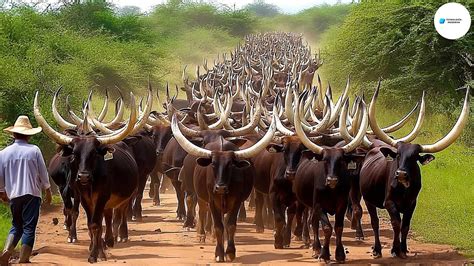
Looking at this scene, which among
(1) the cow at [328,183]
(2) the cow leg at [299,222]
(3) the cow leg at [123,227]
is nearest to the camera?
(1) the cow at [328,183]

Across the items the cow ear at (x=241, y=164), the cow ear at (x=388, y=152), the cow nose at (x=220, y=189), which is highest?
the cow ear at (x=388, y=152)

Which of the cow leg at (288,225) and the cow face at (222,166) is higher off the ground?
the cow face at (222,166)

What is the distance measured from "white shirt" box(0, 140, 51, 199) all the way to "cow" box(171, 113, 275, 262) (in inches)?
71.7

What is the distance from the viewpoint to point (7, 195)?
9258mm

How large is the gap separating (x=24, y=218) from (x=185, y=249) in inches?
100

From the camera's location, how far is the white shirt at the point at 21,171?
30.0 ft

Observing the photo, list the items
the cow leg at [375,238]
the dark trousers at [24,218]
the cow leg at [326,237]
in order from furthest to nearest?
the cow leg at [375,238] → the cow leg at [326,237] → the dark trousers at [24,218]

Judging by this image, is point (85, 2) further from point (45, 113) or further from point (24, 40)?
point (45, 113)

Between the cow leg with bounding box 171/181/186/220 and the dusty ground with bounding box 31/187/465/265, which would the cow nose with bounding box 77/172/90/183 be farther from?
the cow leg with bounding box 171/181/186/220

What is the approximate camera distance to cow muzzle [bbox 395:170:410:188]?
9.38 meters

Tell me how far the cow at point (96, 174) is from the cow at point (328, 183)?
7.24 feet

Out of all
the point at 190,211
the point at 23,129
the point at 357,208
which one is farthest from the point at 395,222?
the point at 23,129

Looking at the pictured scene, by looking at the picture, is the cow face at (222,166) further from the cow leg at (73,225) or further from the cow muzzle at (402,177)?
the cow leg at (73,225)

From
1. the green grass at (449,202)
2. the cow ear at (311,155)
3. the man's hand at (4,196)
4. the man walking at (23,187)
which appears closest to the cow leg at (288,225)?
the cow ear at (311,155)
